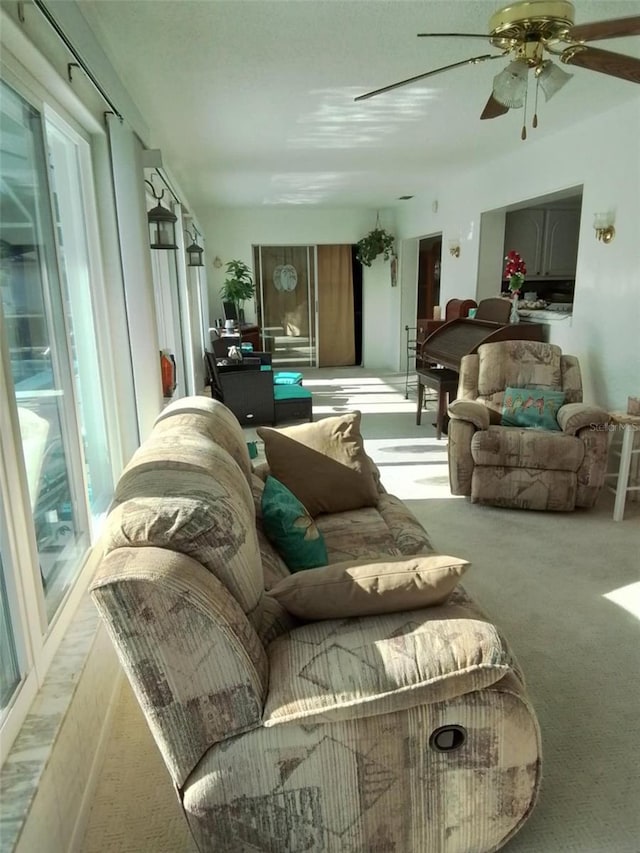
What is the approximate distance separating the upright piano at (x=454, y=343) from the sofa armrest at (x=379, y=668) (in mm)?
3514

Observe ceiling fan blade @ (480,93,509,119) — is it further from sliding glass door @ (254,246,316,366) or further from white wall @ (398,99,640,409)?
sliding glass door @ (254,246,316,366)

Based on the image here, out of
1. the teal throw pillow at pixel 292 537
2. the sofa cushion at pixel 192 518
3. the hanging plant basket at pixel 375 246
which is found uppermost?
the hanging plant basket at pixel 375 246

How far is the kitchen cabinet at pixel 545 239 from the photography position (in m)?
6.32

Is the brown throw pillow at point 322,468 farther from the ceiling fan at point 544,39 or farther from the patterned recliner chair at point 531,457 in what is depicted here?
the ceiling fan at point 544,39

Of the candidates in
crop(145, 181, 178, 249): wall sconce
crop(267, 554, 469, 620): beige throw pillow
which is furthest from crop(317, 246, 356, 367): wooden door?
crop(267, 554, 469, 620): beige throw pillow

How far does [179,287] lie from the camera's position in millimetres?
5430

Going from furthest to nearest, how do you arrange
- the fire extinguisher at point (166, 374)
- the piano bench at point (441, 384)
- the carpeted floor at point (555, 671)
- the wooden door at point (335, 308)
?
the wooden door at point (335, 308) → the piano bench at point (441, 384) → the fire extinguisher at point (166, 374) → the carpeted floor at point (555, 671)

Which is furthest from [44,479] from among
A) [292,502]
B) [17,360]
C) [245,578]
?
[245,578]

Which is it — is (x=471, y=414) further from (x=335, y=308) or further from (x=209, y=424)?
(x=335, y=308)

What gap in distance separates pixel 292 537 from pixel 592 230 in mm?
3476

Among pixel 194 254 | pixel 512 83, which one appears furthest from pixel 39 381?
pixel 194 254

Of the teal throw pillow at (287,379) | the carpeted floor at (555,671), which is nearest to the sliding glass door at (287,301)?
the teal throw pillow at (287,379)

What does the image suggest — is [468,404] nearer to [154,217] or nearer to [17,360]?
[154,217]

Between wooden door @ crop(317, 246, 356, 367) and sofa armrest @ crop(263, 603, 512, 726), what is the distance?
8.24 metres
